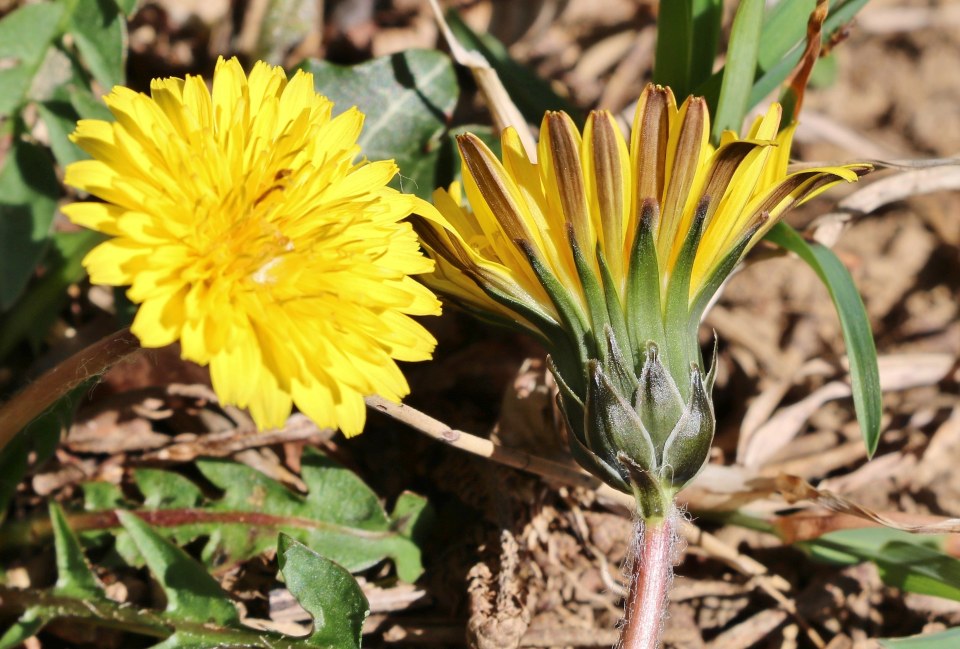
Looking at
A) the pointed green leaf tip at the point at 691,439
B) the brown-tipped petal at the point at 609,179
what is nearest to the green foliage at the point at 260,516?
the pointed green leaf tip at the point at 691,439

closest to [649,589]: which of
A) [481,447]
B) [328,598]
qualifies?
[481,447]

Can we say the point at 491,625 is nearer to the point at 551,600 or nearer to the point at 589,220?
the point at 551,600

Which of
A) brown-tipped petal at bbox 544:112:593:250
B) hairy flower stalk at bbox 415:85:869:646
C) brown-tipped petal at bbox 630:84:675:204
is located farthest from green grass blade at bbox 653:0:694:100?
brown-tipped petal at bbox 544:112:593:250

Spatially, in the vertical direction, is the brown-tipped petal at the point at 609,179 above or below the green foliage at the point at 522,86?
below

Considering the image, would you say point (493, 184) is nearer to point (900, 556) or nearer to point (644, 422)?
point (644, 422)

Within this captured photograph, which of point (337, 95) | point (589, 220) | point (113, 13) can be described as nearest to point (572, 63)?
point (337, 95)

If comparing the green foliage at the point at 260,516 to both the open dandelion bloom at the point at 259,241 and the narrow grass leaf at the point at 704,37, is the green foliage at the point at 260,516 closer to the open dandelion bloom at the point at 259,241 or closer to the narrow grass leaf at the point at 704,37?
the open dandelion bloom at the point at 259,241
